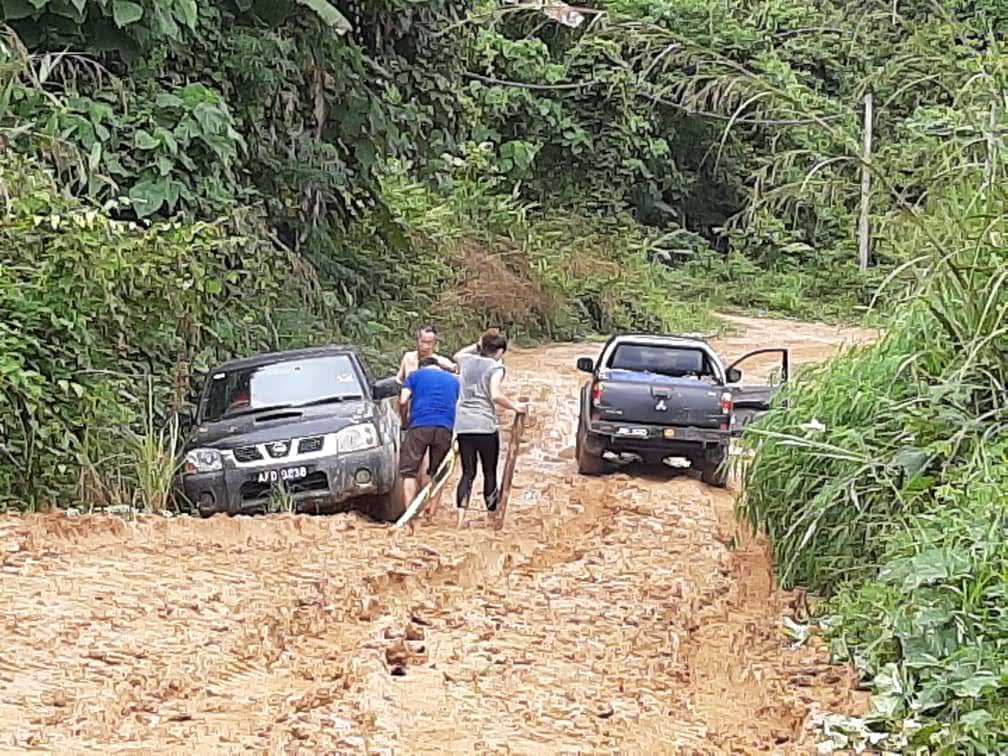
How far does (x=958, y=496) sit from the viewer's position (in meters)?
6.89

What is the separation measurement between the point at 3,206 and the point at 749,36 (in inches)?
1264

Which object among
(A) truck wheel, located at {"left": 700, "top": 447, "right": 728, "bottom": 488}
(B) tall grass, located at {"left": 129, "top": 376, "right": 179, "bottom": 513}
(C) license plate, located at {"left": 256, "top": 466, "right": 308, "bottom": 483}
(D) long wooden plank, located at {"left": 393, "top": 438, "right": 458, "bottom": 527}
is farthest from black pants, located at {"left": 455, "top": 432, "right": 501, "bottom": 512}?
(A) truck wheel, located at {"left": 700, "top": 447, "right": 728, "bottom": 488}

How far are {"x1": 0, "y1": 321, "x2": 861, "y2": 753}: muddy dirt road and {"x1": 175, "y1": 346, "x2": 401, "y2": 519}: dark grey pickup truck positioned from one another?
0.90m

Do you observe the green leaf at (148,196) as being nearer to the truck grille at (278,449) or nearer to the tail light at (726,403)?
the truck grille at (278,449)

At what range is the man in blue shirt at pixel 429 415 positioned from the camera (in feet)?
39.2

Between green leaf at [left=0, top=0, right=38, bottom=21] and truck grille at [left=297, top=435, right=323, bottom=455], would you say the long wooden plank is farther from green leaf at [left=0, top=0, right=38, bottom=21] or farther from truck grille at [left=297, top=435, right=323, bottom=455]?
green leaf at [left=0, top=0, right=38, bottom=21]

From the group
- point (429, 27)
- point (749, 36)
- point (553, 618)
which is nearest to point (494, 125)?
point (749, 36)

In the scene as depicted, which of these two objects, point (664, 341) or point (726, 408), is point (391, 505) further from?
point (664, 341)

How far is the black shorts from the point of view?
1197 cm

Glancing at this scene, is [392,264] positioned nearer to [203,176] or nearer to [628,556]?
[203,176]

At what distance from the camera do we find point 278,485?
11.8m

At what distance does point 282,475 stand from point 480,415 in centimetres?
164

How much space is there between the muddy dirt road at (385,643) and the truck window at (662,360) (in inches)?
211

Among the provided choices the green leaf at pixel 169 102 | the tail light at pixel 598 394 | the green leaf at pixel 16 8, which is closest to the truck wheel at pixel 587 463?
the tail light at pixel 598 394
